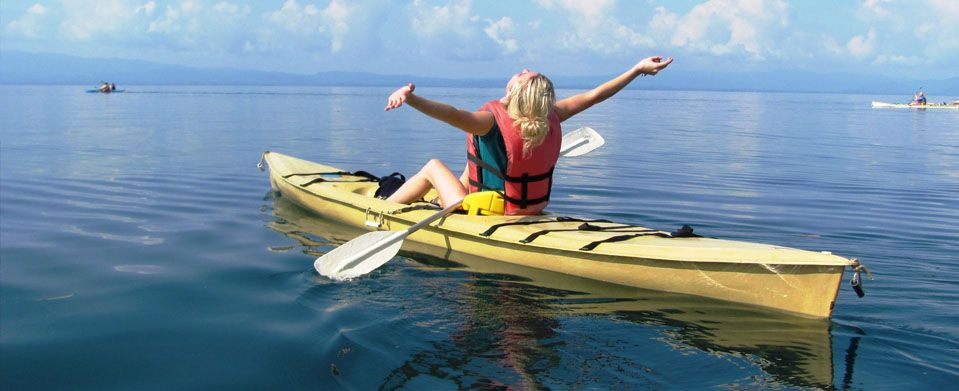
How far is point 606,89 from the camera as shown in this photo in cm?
634

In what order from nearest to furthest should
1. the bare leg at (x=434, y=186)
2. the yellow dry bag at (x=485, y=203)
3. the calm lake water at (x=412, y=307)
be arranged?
the calm lake water at (x=412, y=307)
the yellow dry bag at (x=485, y=203)
the bare leg at (x=434, y=186)

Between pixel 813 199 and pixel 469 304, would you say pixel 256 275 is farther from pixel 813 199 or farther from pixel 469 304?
pixel 813 199

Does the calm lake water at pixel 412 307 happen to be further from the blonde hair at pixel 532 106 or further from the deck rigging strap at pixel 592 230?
the blonde hair at pixel 532 106

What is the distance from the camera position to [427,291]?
534cm

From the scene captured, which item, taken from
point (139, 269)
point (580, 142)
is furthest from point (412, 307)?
point (580, 142)

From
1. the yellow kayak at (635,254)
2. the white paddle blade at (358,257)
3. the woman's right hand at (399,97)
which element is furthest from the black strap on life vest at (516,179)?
the woman's right hand at (399,97)

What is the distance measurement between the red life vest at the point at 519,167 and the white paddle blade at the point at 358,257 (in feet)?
2.97

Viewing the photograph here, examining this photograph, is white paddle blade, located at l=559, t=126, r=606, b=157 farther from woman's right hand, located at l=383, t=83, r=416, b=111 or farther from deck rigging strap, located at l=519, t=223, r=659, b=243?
woman's right hand, located at l=383, t=83, r=416, b=111

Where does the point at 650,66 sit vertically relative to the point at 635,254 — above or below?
above

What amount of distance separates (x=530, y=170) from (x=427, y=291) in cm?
135

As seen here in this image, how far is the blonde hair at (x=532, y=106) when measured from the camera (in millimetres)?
5551

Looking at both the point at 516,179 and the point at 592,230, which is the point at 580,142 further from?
the point at 592,230

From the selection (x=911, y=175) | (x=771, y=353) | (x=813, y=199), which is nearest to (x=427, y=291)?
(x=771, y=353)

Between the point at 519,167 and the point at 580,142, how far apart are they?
6.90ft
